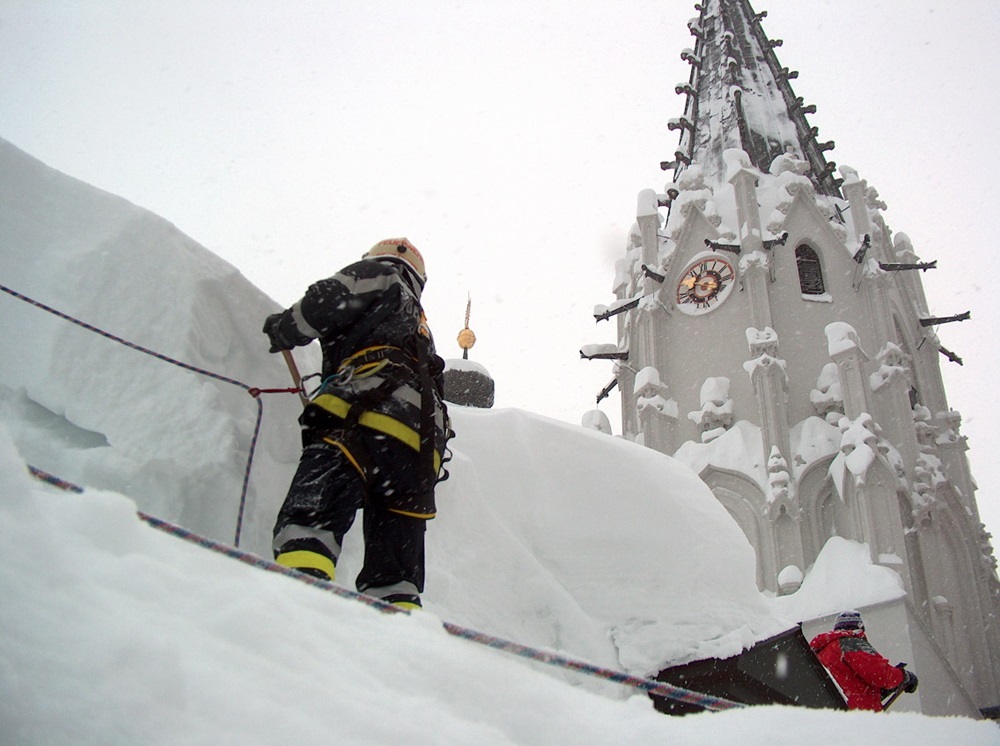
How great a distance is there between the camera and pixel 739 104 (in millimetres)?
31922

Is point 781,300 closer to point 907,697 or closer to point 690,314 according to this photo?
point 690,314

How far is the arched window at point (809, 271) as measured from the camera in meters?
25.0

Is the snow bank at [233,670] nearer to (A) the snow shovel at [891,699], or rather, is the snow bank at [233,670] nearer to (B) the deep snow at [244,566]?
(B) the deep snow at [244,566]

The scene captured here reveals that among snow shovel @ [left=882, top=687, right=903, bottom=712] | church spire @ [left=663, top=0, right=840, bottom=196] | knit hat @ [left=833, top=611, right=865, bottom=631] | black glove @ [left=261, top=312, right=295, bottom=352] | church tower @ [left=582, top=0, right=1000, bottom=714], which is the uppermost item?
church spire @ [left=663, top=0, right=840, bottom=196]

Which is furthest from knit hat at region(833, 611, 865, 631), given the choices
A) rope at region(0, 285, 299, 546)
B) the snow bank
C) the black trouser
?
the snow bank

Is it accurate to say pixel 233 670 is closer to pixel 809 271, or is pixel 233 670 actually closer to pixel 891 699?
pixel 891 699

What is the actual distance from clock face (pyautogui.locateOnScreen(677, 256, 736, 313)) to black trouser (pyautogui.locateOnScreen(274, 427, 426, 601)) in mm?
22186

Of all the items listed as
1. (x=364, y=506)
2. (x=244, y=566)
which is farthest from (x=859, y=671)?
(x=244, y=566)

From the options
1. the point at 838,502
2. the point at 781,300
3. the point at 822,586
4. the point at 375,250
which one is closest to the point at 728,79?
the point at 781,300

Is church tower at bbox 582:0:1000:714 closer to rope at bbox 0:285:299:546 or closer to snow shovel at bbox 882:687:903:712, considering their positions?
snow shovel at bbox 882:687:903:712

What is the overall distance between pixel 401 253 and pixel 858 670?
4.00m

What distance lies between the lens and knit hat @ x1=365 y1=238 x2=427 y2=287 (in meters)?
4.14

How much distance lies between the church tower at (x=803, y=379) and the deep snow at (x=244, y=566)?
41.8ft

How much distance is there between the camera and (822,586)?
17.9 m
